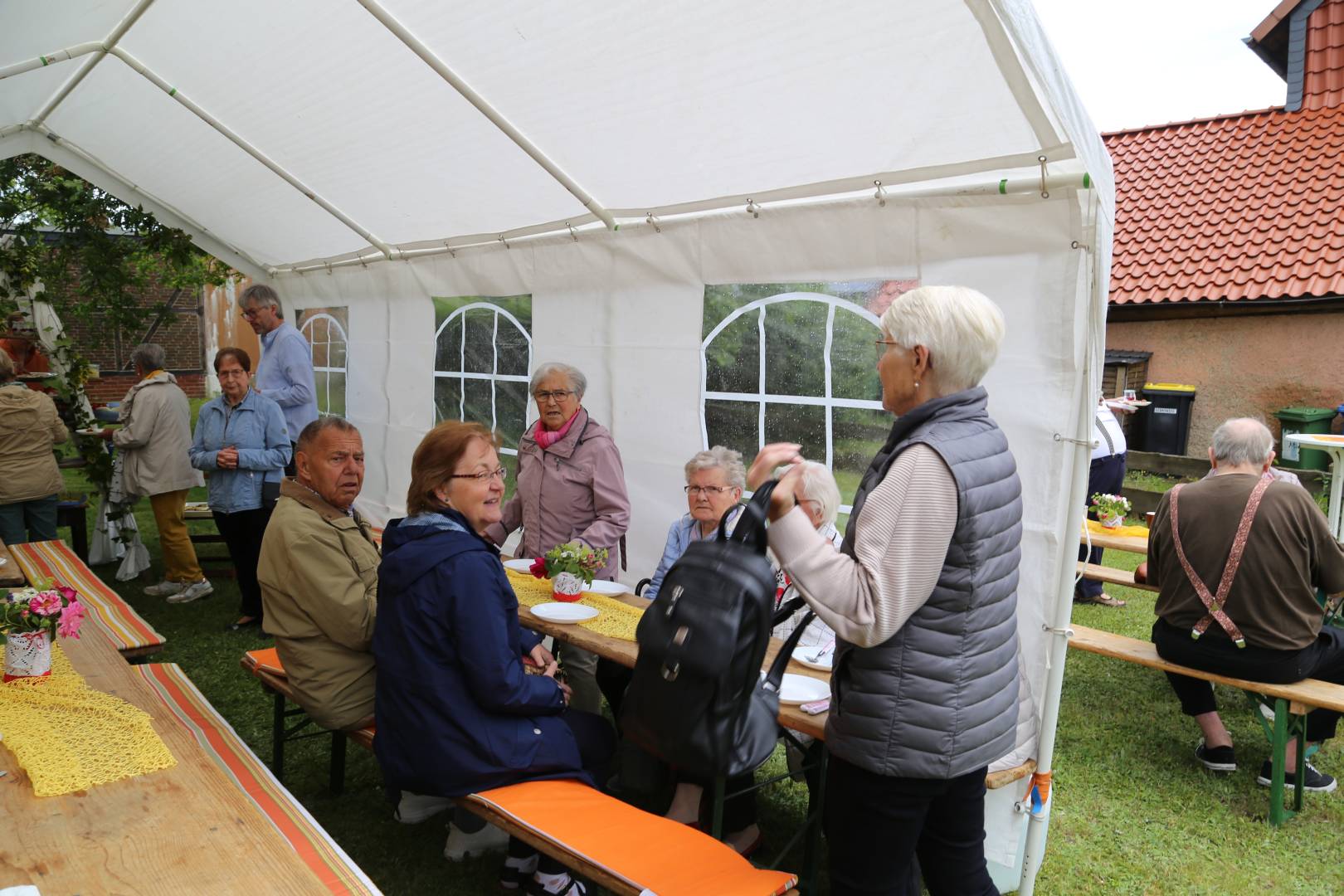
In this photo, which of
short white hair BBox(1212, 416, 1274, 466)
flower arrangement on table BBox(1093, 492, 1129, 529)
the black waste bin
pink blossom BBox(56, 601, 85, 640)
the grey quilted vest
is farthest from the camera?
the black waste bin

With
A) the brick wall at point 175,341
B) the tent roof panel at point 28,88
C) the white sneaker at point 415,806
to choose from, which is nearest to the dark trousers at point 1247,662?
the white sneaker at point 415,806

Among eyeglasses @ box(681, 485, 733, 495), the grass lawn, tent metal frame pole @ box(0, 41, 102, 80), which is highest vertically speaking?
tent metal frame pole @ box(0, 41, 102, 80)

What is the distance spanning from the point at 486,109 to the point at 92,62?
9.82 feet

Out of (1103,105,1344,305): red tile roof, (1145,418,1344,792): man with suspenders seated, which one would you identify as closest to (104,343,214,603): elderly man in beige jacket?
(1145,418,1344,792): man with suspenders seated

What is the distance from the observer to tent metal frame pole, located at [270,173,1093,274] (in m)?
2.93

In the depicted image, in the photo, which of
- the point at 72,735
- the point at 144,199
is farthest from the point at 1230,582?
the point at 144,199

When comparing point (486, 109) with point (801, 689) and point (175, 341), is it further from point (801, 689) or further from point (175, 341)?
point (175, 341)

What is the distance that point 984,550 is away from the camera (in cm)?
191

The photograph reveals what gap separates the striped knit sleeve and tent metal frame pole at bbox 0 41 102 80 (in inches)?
214

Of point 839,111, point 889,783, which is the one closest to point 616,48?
point 839,111

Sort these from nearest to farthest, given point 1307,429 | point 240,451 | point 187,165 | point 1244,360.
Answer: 1. point 240,451
2. point 187,165
3. point 1307,429
4. point 1244,360

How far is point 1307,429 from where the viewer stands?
1111 cm

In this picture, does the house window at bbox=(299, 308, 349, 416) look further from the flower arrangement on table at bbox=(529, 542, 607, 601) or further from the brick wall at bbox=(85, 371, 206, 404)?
the brick wall at bbox=(85, 371, 206, 404)

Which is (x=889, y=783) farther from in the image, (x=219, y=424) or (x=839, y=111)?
(x=219, y=424)
